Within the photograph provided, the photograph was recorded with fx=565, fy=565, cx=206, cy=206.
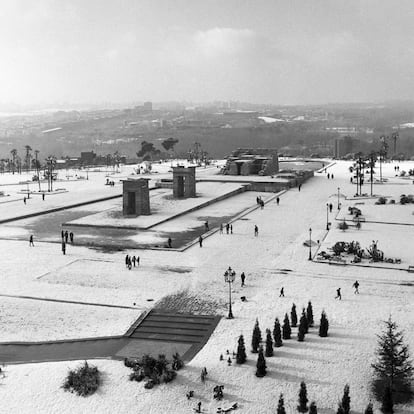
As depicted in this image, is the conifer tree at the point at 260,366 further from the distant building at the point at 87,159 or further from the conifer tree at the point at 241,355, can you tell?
the distant building at the point at 87,159

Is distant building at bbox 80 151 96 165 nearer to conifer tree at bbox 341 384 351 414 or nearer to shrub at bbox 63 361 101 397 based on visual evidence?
shrub at bbox 63 361 101 397

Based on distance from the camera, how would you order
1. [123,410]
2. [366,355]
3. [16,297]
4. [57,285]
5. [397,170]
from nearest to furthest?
1. [123,410]
2. [366,355]
3. [16,297]
4. [57,285]
5. [397,170]

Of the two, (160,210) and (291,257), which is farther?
(160,210)

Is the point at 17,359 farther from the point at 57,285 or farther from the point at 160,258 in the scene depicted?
the point at 160,258

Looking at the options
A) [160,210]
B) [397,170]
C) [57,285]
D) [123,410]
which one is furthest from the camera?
[397,170]

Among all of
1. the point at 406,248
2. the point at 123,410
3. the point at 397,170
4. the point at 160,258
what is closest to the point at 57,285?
the point at 160,258

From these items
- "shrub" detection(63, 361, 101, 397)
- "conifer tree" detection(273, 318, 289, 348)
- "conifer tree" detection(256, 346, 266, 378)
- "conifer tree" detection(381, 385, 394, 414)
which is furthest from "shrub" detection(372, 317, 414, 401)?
"shrub" detection(63, 361, 101, 397)

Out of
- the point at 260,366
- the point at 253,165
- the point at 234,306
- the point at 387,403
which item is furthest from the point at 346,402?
the point at 253,165

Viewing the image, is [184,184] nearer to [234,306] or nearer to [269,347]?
[234,306]
